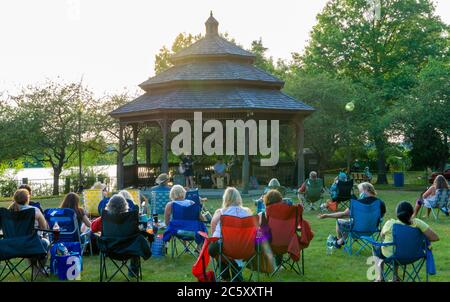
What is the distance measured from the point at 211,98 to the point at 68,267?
50.5 feet

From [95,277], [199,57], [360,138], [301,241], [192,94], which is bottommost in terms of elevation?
[95,277]

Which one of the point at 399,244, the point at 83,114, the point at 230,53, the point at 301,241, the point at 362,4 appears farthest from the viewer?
the point at 362,4

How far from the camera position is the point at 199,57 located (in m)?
25.2

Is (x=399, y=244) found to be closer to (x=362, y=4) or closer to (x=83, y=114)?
(x=83, y=114)

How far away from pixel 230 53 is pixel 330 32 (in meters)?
15.4

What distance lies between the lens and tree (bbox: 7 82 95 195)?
26.5 metres

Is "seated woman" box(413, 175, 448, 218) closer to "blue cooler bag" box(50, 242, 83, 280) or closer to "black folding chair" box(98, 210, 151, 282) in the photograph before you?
Result: "black folding chair" box(98, 210, 151, 282)

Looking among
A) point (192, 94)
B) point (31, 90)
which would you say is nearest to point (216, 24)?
point (192, 94)

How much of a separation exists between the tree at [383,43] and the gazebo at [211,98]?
13.0 meters

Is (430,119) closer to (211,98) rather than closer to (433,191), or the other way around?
(211,98)

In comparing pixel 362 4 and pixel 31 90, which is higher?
pixel 362 4

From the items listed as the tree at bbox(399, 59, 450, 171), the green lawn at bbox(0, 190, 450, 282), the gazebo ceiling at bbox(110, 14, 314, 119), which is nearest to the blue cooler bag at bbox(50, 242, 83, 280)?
the green lawn at bbox(0, 190, 450, 282)

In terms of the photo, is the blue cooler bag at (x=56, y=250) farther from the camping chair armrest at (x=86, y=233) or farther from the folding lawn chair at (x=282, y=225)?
the folding lawn chair at (x=282, y=225)

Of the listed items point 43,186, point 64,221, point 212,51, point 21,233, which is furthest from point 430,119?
point 43,186
